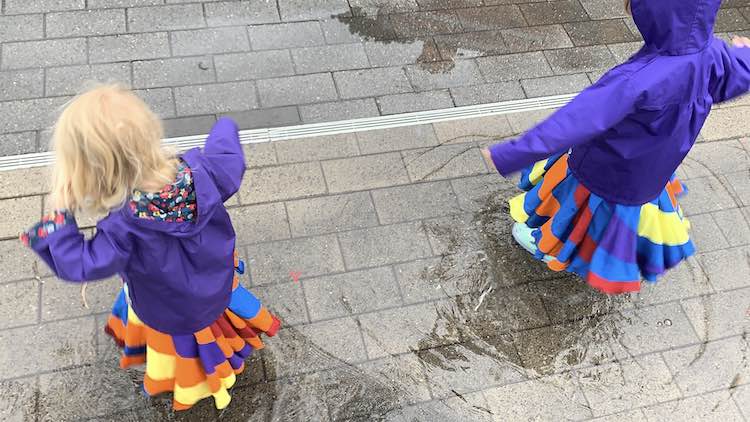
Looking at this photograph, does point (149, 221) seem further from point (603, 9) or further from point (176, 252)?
point (603, 9)

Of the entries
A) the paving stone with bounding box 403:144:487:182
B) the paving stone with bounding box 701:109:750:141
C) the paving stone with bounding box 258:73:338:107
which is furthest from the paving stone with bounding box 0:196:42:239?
the paving stone with bounding box 701:109:750:141

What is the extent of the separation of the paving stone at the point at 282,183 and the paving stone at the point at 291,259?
0.32 metres

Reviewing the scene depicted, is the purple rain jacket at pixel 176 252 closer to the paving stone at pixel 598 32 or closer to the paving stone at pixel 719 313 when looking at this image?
the paving stone at pixel 719 313

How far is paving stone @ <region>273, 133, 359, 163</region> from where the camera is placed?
382 cm

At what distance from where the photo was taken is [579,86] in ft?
14.8

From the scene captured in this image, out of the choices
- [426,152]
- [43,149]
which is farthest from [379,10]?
[43,149]

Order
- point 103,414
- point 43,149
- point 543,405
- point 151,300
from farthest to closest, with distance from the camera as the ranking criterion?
point 43,149
point 543,405
point 103,414
point 151,300

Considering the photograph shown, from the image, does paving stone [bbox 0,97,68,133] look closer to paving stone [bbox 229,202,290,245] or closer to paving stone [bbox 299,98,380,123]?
paving stone [bbox 229,202,290,245]

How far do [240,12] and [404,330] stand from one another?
268 cm

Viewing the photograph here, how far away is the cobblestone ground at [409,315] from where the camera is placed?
9.64ft

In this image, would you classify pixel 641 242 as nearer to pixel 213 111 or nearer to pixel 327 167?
pixel 327 167

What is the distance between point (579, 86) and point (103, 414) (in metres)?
3.57

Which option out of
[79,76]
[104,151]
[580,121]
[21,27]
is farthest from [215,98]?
[580,121]

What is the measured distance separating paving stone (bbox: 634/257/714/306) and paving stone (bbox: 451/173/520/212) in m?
0.94
